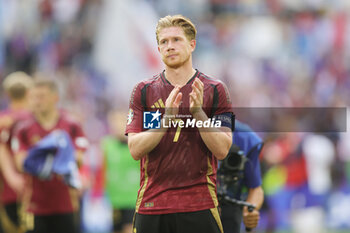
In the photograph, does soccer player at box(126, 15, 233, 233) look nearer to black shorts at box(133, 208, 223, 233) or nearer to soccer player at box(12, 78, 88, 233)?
black shorts at box(133, 208, 223, 233)

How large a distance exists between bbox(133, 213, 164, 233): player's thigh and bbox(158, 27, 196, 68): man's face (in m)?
1.00

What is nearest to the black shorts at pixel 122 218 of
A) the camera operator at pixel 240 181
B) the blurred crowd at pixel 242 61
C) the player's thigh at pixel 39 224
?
the blurred crowd at pixel 242 61

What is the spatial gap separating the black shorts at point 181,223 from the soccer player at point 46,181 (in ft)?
10.5

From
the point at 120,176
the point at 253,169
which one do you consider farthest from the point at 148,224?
the point at 120,176

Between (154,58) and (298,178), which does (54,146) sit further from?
(154,58)

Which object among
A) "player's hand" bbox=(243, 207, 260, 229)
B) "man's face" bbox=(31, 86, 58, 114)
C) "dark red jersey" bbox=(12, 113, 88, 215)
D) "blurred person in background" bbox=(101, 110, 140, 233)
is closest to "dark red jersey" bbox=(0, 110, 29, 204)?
"dark red jersey" bbox=(12, 113, 88, 215)

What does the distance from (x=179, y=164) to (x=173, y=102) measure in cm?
46

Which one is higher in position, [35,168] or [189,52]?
[189,52]

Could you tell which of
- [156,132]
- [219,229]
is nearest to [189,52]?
[156,132]

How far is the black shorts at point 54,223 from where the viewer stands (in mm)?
7590

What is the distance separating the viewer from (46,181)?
7.60 meters

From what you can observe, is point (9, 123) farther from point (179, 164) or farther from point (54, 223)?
point (179, 164)

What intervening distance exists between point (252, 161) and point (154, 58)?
12422 mm

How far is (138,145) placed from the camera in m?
4.50
